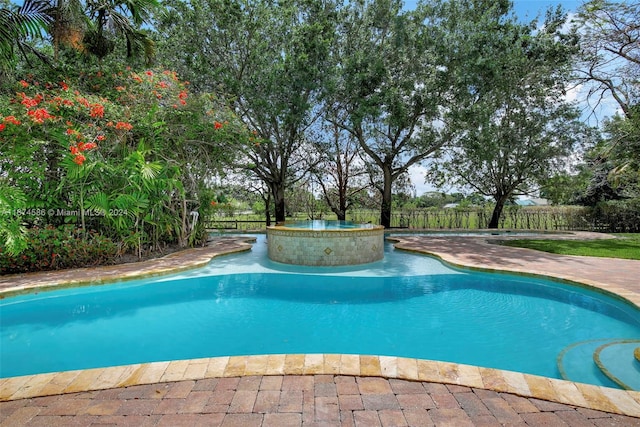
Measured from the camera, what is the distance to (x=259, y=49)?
1310 cm

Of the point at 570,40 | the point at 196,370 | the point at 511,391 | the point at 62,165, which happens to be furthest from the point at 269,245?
the point at 570,40

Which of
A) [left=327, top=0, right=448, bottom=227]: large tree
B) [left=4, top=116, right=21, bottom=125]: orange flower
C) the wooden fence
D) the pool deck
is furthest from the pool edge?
the wooden fence

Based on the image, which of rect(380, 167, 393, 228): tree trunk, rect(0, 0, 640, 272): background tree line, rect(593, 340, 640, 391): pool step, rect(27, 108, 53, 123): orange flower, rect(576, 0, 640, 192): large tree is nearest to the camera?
rect(593, 340, 640, 391): pool step

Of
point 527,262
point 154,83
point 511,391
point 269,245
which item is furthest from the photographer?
point 269,245

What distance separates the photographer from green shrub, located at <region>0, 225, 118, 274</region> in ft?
22.7

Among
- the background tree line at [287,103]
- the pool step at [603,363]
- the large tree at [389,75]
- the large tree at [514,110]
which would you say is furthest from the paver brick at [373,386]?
the large tree at [514,110]

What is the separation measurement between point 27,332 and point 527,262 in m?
9.89

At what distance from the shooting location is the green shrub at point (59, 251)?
693 centimetres

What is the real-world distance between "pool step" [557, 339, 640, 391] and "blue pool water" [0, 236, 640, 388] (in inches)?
5.4

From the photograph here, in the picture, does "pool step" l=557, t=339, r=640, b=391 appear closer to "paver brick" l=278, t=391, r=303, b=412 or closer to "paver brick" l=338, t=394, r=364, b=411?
"paver brick" l=338, t=394, r=364, b=411

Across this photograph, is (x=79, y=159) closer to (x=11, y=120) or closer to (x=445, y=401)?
(x=11, y=120)

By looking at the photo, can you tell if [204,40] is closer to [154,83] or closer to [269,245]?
[154,83]

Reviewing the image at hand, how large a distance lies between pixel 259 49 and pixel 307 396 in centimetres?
1339

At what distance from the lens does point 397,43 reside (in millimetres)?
13062
